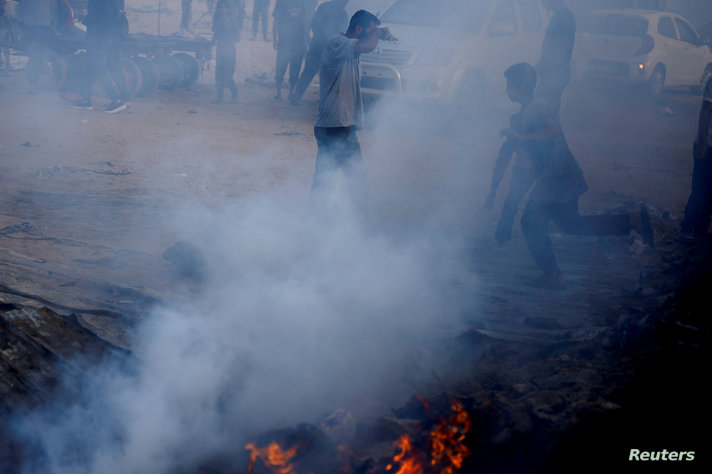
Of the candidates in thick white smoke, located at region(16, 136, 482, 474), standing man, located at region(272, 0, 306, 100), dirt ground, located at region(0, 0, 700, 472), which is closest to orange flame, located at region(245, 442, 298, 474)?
thick white smoke, located at region(16, 136, 482, 474)

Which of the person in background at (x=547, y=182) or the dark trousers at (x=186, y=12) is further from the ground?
the dark trousers at (x=186, y=12)

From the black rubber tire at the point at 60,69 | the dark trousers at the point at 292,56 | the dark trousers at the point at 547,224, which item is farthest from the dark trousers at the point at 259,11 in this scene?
the dark trousers at the point at 547,224

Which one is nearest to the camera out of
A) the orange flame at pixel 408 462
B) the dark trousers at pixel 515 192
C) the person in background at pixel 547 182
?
the orange flame at pixel 408 462

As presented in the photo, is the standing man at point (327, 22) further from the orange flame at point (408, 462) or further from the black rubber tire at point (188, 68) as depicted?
the orange flame at point (408, 462)

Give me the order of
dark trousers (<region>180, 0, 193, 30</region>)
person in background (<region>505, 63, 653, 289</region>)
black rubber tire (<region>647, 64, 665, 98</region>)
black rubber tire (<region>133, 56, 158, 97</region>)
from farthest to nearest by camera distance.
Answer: dark trousers (<region>180, 0, 193, 30</region>) < black rubber tire (<region>647, 64, 665, 98</region>) < black rubber tire (<region>133, 56, 158, 97</region>) < person in background (<region>505, 63, 653, 289</region>)

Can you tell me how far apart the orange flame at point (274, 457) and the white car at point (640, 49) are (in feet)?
41.4

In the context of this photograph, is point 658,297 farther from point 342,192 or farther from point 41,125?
point 41,125

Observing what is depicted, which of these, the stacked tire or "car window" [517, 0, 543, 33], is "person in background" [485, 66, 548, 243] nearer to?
"car window" [517, 0, 543, 33]

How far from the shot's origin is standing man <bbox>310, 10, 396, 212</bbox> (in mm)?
5008

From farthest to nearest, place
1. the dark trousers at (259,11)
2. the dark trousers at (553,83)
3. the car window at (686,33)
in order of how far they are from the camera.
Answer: the dark trousers at (259,11) < the car window at (686,33) < the dark trousers at (553,83)

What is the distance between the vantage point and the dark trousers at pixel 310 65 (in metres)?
10.9

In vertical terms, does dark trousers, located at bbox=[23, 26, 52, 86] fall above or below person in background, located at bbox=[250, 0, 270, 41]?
below

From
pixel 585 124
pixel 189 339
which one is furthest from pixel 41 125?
pixel 585 124

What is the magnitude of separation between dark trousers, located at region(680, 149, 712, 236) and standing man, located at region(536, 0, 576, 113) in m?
2.77
